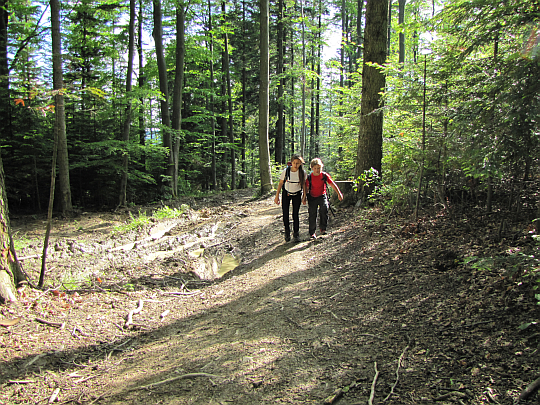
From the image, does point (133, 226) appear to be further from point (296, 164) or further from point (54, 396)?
point (54, 396)

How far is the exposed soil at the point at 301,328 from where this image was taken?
258 cm

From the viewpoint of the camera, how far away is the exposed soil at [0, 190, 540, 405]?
8.45 feet

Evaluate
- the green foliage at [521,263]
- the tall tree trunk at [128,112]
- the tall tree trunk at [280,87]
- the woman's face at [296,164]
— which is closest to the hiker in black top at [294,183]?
the woman's face at [296,164]

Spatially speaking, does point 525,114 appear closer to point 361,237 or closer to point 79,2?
point 361,237

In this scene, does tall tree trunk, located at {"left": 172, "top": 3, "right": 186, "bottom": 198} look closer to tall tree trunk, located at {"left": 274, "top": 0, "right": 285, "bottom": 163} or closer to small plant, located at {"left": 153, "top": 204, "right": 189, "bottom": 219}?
small plant, located at {"left": 153, "top": 204, "right": 189, "bottom": 219}

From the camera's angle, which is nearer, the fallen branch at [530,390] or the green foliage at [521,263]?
the fallen branch at [530,390]

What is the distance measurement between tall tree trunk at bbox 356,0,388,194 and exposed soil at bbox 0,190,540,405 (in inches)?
71.1

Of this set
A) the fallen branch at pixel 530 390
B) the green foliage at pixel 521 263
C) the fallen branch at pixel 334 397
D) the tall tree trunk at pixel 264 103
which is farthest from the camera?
the tall tree trunk at pixel 264 103

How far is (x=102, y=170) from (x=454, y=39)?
46.6ft

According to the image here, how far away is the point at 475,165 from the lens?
3.60 metres

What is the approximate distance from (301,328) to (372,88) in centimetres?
660

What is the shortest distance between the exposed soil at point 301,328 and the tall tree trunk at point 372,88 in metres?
1.81

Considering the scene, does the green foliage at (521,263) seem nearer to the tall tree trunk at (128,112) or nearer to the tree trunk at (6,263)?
the tree trunk at (6,263)

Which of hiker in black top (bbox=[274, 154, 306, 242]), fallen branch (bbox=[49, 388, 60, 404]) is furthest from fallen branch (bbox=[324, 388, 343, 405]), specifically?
hiker in black top (bbox=[274, 154, 306, 242])
